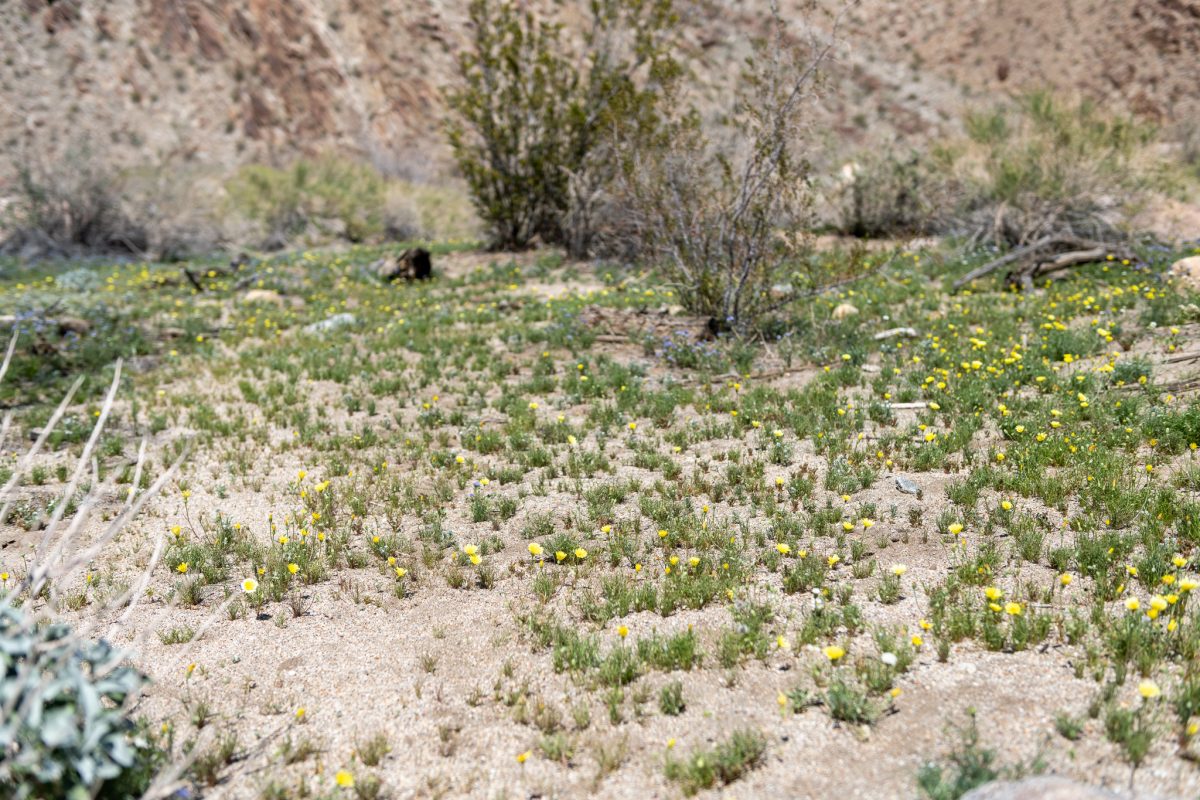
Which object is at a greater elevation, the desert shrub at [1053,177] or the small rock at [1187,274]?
the desert shrub at [1053,177]

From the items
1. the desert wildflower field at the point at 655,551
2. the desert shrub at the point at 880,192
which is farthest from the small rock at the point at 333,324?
the desert shrub at the point at 880,192

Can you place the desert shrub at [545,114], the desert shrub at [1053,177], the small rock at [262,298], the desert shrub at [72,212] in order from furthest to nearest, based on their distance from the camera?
the desert shrub at [72,212] → the desert shrub at [545,114] → the desert shrub at [1053,177] → the small rock at [262,298]

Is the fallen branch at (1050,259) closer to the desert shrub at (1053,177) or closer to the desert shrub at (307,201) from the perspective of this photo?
the desert shrub at (1053,177)

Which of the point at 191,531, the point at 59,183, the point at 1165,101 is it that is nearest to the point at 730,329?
the point at 191,531

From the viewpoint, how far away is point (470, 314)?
11469 mm

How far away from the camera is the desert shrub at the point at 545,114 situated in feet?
53.9

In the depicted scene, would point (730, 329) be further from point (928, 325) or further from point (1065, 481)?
point (1065, 481)

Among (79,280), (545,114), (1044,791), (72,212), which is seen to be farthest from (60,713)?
(72,212)

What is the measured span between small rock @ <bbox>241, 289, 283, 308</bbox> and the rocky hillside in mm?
Result: 12074

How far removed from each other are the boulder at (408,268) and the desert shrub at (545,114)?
2.85 m

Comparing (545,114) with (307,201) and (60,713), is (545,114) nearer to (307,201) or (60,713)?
(307,201)

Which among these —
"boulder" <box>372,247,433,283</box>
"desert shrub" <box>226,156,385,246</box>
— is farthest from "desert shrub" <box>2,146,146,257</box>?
"boulder" <box>372,247,433,283</box>

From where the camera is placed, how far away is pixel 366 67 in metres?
35.2

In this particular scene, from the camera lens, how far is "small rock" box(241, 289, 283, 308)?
12.9 metres
